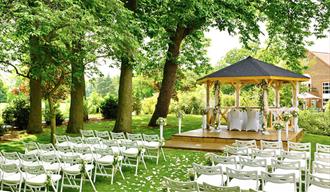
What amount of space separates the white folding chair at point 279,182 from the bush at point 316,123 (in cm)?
1599

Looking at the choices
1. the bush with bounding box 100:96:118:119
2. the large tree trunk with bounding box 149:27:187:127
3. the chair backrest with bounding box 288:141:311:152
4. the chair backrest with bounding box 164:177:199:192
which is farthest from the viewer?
the bush with bounding box 100:96:118:119

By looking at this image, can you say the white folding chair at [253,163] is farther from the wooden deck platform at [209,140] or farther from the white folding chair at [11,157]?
the wooden deck platform at [209,140]

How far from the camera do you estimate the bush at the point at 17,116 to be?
20625 millimetres

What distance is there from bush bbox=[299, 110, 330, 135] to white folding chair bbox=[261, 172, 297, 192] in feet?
52.5

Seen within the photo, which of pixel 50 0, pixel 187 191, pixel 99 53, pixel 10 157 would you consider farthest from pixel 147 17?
pixel 187 191

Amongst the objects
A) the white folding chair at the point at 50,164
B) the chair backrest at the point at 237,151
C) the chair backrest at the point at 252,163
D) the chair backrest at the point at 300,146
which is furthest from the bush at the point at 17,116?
the chair backrest at the point at 252,163

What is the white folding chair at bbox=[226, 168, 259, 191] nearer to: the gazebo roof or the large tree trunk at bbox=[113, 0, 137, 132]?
the gazebo roof

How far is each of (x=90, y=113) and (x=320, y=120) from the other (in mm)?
19322

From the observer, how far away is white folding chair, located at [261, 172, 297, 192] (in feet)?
21.6

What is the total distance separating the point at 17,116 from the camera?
2061 cm

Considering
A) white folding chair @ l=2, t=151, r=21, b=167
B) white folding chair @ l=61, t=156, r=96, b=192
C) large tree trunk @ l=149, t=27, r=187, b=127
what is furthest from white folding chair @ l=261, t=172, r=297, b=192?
large tree trunk @ l=149, t=27, r=187, b=127

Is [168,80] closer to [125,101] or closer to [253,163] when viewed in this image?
[125,101]

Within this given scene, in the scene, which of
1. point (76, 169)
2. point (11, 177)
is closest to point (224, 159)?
point (76, 169)

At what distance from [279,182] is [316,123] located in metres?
16.9
